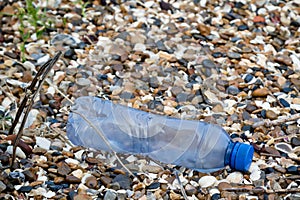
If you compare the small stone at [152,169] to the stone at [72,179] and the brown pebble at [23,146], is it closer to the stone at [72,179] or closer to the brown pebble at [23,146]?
the stone at [72,179]

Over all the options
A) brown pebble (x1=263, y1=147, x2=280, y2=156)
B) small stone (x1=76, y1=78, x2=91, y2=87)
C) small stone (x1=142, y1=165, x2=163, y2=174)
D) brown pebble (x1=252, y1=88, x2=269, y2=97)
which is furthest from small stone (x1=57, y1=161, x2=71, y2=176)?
brown pebble (x1=252, y1=88, x2=269, y2=97)

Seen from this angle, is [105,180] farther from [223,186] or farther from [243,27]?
[243,27]

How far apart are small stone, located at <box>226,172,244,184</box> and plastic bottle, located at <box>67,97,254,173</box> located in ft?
0.08

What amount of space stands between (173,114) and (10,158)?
1.82 feet

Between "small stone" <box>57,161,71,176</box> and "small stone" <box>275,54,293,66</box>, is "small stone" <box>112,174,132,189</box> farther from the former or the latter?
"small stone" <box>275,54,293,66</box>

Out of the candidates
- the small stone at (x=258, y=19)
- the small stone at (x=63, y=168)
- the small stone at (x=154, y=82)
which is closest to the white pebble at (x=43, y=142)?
the small stone at (x=63, y=168)

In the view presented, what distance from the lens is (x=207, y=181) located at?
218 centimetres

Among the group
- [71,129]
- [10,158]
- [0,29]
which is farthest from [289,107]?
[0,29]

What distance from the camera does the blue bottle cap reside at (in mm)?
2158

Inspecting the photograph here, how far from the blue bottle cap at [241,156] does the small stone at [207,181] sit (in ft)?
0.22

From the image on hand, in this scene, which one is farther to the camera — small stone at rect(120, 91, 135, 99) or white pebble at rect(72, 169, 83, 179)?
small stone at rect(120, 91, 135, 99)

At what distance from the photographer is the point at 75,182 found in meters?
2.18

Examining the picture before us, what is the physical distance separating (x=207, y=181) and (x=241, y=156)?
124 mm

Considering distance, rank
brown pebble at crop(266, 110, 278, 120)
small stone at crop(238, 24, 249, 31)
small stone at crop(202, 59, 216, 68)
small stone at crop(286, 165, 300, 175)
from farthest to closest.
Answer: small stone at crop(238, 24, 249, 31) → small stone at crop(202, 59, 216, 68) → brown pebble at crop(266, 110, 278, 120) → small stone at crop(286, 165, 300, 175)
